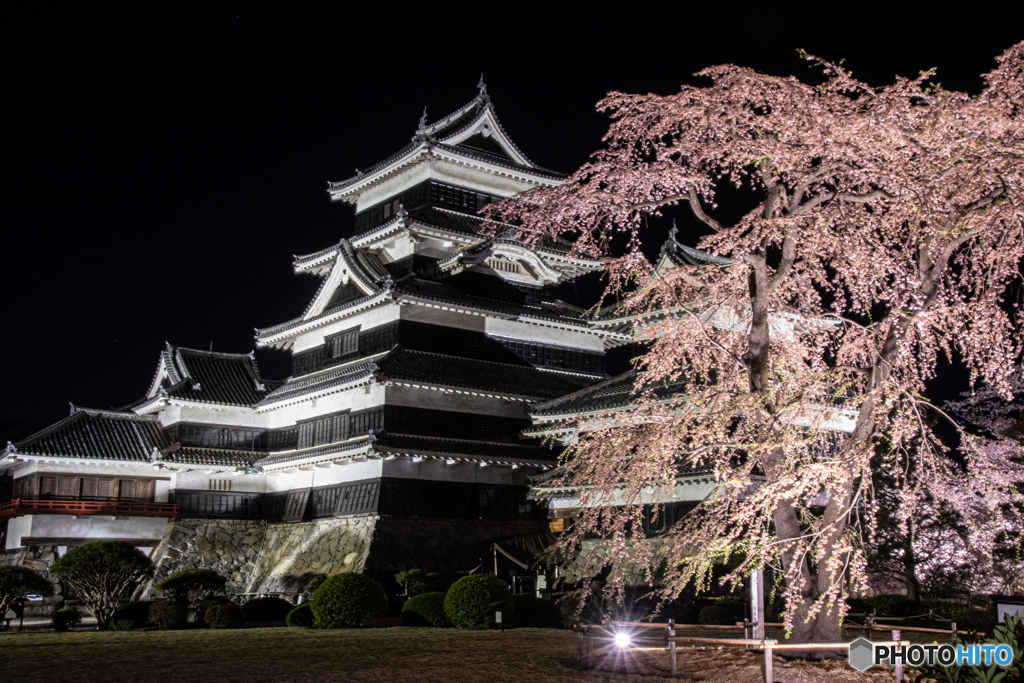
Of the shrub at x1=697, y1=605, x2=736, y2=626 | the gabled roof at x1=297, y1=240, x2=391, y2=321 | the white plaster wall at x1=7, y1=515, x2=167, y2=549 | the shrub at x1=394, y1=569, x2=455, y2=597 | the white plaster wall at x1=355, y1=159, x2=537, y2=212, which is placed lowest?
the shrub at x1=697, y1=605, x2=736, y2=626

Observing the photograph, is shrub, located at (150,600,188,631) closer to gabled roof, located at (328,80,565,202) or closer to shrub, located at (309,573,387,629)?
shrub, located at (309,573,387,629)

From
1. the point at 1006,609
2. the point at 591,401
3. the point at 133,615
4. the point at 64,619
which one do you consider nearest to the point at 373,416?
the point at 591,401

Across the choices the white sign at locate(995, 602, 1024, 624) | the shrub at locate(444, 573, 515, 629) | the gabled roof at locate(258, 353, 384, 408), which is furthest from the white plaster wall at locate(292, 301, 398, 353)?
the white sign at locate(995, 602, 1024, 624)

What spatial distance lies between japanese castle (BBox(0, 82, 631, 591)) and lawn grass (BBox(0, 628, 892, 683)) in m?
10.8

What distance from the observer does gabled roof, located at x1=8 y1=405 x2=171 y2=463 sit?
35750 mm

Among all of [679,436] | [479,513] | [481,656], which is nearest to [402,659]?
[481,656]

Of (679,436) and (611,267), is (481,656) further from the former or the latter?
(611,267)

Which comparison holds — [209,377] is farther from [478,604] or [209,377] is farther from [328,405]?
[478,604]

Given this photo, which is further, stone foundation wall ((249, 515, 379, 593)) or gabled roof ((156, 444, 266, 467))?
gabled roof ((156, 444, 266, 467))

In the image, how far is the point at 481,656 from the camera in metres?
15.7

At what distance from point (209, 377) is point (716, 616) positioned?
989 inches

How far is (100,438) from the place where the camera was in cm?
3741

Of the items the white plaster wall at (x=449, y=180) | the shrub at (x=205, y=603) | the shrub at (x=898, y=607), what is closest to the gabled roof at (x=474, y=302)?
the white plaster wall at (x=449, y=180)

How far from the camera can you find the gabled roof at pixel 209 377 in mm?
37656
